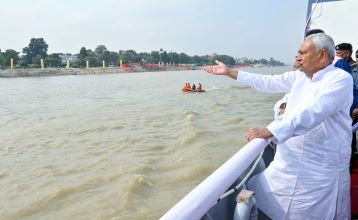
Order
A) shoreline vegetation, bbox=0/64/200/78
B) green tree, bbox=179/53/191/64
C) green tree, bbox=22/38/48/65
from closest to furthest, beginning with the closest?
shoreline vegetation, bbox=0/64/200/78, green tree, bbox=22/38/48/65, green tree, bbox=179/53/191/64

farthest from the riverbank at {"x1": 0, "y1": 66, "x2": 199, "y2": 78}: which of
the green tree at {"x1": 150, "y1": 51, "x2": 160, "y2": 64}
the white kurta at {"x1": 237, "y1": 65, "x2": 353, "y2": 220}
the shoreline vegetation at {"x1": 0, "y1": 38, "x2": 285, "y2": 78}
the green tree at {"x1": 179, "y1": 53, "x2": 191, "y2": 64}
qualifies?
the white kurta at {"x1": 237, "y1": 65, "x2": 353, "y2": 220}

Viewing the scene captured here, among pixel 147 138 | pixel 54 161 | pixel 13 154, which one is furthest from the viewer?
pixel 147 138

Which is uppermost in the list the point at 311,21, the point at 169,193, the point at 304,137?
the point at 311,21

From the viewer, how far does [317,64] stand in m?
1.84

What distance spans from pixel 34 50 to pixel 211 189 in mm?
86017

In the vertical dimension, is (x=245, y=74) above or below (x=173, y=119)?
above

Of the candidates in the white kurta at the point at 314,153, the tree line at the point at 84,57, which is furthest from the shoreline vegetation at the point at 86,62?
the white kurta at the point at 314,153

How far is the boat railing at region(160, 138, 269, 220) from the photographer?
1298 millimetres

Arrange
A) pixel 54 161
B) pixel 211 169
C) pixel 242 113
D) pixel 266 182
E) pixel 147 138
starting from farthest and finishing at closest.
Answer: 1. pixel 242 113
2. pixel 147 138
3. pixel 54 161
4. pixel 211 169
5. pixel 266 182

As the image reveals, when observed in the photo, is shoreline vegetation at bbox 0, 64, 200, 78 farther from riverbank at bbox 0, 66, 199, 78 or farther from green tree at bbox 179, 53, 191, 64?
green tree at bbox 179, 53, 191, 64

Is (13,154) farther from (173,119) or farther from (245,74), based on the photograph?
(245,74)

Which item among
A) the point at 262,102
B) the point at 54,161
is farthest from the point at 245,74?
the point at 262,102

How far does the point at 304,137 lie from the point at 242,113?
40.5ft

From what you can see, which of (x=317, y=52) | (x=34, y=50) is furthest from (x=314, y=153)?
(x=34, y=50)
